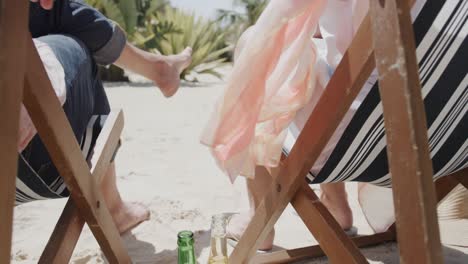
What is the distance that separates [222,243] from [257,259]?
398 mm

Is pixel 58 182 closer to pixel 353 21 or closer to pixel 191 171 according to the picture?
pixel 353 21

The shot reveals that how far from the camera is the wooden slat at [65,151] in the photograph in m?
0.75

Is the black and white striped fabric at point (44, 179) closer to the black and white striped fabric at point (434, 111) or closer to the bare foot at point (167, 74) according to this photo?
the bare foot at point (167, 74)

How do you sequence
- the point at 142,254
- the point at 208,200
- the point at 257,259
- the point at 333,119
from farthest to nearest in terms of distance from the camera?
the point at 208,200
the point at 142,254
the point at 257,259
the point at 333,119

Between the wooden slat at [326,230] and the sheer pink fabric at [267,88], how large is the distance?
13 centimetres

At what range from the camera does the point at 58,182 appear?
3.76 feet

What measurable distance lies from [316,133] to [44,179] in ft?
2.19

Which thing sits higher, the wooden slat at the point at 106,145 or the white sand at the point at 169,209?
the wooden slat at the point at 106,145


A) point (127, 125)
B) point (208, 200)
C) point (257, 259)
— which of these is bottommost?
point (127, 125)

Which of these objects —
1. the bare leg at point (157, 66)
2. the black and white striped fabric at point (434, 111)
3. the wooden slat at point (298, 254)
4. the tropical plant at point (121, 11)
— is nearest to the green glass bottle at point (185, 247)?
the black and white striped fabric at point (434, 111)

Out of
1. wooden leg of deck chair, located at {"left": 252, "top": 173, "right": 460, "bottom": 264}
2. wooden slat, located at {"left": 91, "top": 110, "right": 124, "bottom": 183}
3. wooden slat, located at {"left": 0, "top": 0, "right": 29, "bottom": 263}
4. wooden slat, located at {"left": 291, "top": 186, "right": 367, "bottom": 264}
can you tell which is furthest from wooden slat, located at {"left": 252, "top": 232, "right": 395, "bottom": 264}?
wooden slat, located at {"left": 0, "top": 0, "right": 29, "bottom": 263}

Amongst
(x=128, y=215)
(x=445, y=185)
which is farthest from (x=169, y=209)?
(x=445, y=185)

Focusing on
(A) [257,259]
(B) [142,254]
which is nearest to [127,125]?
(B) [142,254]

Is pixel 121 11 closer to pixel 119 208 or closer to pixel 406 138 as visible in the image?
pixel 119 208
